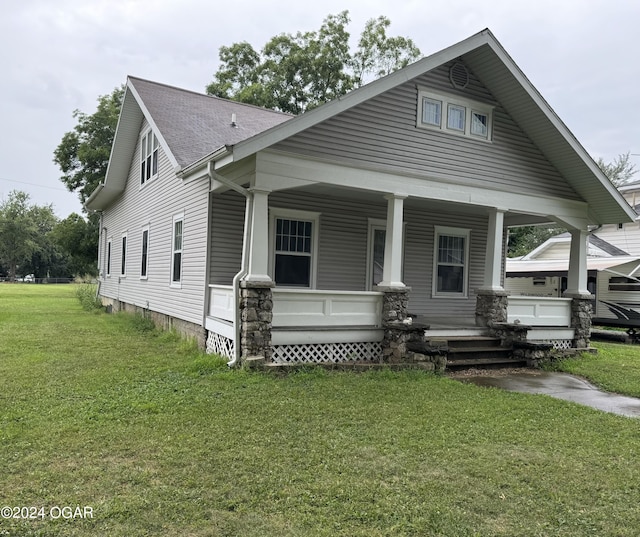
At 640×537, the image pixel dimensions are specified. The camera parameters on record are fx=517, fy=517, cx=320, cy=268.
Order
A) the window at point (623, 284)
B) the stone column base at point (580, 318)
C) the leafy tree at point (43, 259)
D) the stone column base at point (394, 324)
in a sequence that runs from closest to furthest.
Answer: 1. the stone column base at point (394, 324)
2. the stone column base at point (580, 318)
3. the window at point (623, 284)
4. the leafy tree at point (43, 259)

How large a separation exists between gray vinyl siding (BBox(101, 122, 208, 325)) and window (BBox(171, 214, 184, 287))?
0.20 metres

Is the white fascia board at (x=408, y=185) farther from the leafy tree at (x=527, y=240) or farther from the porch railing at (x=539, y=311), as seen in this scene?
the leafy tree at (x=527, y=240)

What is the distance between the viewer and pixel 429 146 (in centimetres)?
953

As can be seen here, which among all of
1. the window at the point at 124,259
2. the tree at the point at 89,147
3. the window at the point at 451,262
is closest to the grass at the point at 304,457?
the window at the point at 451,262

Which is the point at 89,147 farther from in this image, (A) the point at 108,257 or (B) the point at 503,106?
(B) the point at 503,106

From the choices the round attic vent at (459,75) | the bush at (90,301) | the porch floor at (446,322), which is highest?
the round attic vent at (459,75)

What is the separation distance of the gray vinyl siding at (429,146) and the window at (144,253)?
7.68m

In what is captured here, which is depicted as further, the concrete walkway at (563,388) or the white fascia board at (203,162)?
the white fascia board at (203,162)

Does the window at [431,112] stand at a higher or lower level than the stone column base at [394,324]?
higher

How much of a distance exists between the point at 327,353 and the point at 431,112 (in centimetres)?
489

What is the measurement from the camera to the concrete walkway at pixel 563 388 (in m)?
6.78

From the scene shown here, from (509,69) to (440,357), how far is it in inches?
216

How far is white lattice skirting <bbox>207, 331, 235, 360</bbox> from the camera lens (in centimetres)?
840

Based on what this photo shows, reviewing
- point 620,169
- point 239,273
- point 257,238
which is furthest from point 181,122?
point 620,169
